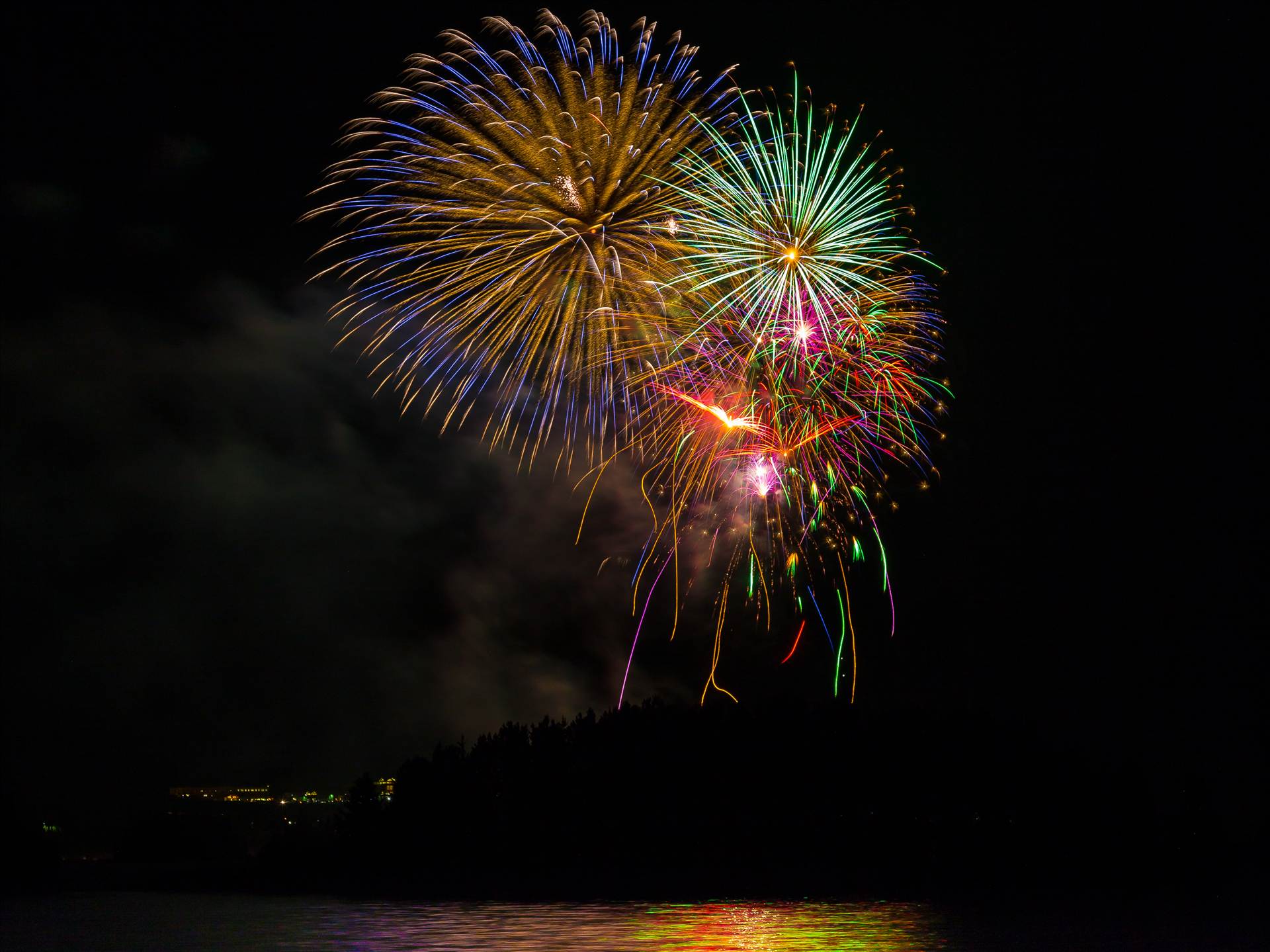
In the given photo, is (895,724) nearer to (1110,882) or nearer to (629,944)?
(1110,882)

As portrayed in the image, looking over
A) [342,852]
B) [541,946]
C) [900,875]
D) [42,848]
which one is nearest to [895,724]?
[900,875]

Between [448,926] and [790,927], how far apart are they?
4703 mm

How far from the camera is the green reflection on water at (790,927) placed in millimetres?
13039

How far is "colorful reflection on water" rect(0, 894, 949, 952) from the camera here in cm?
1303

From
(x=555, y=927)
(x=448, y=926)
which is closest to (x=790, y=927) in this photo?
(x=555, y=927)

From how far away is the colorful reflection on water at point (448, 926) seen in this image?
13.0m

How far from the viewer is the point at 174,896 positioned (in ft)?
67.9

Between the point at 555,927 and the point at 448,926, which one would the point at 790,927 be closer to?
the point at 555,927

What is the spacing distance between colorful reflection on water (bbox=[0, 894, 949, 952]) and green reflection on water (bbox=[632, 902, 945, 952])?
1.1 inches

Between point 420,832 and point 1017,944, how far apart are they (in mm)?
16916

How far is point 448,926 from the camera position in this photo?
15523 mm

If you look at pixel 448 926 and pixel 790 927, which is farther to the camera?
pixel 448 926

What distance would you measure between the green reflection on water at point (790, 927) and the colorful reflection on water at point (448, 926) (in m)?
0.03

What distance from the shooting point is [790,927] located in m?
15.3
